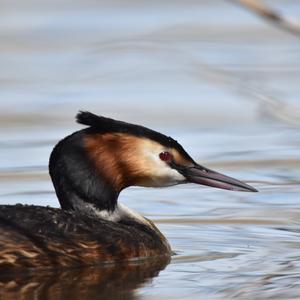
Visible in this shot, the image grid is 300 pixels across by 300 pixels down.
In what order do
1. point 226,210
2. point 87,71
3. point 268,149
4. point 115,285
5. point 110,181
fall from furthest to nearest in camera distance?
point 87,71, point 268,149, point 226,210, point 110,181, point 115,285

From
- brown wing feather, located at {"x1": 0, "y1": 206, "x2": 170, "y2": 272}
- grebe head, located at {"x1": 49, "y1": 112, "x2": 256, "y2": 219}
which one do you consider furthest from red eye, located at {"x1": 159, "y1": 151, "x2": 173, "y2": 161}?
brown wing feather, located at {"x1": 0, "y1": 206, "x2": 170, "y2": 272}

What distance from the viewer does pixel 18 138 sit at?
43.7 ft

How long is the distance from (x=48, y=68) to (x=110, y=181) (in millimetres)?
6372

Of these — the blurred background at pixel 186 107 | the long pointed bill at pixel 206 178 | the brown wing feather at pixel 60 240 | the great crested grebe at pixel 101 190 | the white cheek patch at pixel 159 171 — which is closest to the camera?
the brown wing feather at pixel 60 240

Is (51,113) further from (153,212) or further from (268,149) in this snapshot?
(153,212)

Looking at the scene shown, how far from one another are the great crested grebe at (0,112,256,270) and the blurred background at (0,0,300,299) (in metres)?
0.36

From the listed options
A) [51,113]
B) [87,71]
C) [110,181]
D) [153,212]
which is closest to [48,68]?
[87,71]

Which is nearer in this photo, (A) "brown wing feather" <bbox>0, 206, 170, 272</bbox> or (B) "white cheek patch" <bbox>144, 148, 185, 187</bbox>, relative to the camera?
(A) "brown wing feather" <bbox>0, 206, 170, 272</bbox>

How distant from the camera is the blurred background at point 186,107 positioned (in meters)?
9.86

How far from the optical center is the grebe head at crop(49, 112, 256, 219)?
390 inches

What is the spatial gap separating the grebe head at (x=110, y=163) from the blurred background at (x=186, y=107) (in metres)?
0.49

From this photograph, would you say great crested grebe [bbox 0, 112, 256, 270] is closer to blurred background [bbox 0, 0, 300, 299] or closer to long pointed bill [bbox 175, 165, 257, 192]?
long pointed bill [bbox 175, 165, 257, 192]

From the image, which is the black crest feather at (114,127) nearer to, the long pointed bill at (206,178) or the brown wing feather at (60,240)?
the long pointed bill at (206,178)

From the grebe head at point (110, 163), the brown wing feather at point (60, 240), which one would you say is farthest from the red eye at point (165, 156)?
the brown wing feather at point (60, 240)
